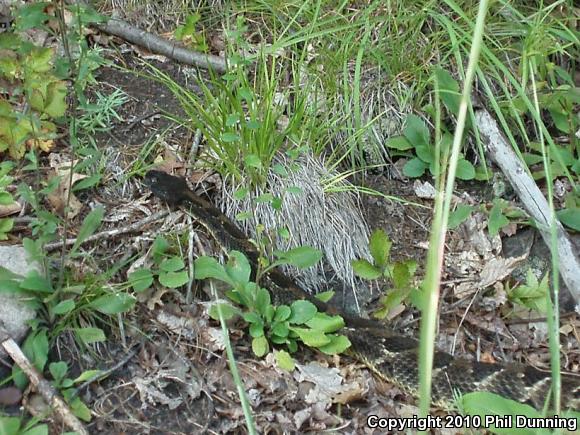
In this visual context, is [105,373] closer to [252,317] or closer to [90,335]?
[90,335]

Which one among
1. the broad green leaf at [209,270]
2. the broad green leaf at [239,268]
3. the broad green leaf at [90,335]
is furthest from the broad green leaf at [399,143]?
the broad green leaf at [90,335]

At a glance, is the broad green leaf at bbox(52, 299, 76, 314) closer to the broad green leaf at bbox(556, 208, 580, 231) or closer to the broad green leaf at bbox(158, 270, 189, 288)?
the broad green leaf at bbox(158, 270, 189, 288)

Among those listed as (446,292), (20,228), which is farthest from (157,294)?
(446,292)

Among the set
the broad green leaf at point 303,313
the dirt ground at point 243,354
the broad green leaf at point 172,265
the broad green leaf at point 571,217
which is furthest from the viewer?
the broad green leaf at point 571,217

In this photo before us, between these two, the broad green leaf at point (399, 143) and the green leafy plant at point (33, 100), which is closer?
A: the green leafy plant at point (33, 100)

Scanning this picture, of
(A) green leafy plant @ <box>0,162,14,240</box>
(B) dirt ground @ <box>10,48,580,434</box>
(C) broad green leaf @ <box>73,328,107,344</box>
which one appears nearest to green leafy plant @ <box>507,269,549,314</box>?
(B) dirt ground @ <box>10,48,580,434</box>

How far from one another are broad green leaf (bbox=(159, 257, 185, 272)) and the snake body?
38cm

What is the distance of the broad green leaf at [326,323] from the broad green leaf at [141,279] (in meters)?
0.82

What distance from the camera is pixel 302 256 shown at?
397 cm

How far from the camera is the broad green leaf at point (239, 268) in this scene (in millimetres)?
3959

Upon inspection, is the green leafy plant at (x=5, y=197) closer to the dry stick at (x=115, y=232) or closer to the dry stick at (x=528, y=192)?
the dry stick at (x=115, y=232)

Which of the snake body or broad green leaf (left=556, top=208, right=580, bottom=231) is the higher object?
broad green leaf (left=556, top=208, right=580, bottom=231)

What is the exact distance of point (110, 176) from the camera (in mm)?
4672

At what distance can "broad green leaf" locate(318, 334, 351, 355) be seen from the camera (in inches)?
152
